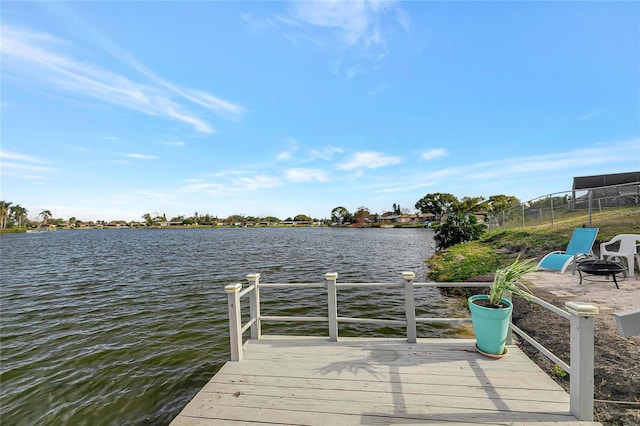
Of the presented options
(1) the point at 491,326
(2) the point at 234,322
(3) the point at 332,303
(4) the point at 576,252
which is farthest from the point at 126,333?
(4) the point at 576,252

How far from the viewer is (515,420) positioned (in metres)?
2.45

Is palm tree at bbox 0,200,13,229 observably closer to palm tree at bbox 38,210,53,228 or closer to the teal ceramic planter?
palm tree at bbox 38,210,53,228

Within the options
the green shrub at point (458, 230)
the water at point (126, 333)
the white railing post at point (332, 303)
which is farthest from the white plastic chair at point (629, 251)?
the green shrub at point (458, 230)

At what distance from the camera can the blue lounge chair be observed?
7.45 metres

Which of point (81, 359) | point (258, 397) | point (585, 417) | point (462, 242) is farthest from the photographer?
point (462, 242)

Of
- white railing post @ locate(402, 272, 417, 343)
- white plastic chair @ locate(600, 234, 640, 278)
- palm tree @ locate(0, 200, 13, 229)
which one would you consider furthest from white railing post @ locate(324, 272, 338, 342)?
palm tree @ locate(0, 200, 13, 229)

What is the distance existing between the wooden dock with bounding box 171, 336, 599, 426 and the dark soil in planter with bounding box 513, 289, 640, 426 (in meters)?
0.56

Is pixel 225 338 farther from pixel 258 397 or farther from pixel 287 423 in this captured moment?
pixel 287 423

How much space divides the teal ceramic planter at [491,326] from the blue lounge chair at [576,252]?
17.3 feet

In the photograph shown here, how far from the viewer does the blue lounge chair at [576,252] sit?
24.4ft

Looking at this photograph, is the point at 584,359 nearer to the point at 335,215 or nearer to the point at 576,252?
the point at 576,252

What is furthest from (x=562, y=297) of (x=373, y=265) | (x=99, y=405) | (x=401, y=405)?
(x=373, y=265)

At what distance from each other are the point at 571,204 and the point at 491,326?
1629 centimetres

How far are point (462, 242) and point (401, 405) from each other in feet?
66.5
